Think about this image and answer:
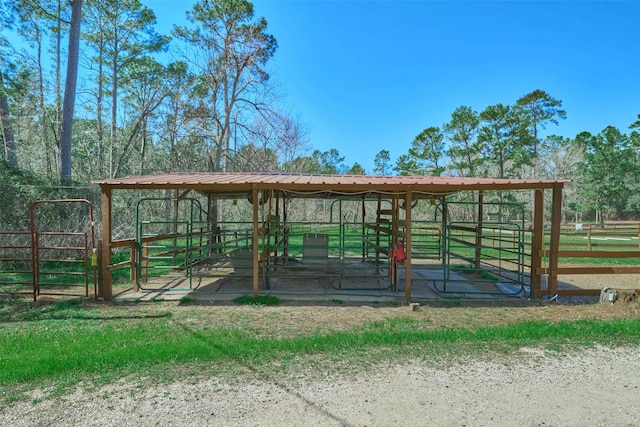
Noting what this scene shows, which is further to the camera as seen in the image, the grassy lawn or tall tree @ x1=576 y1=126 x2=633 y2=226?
tall tree @ x1=576 y1=126 x2=633 y2=226

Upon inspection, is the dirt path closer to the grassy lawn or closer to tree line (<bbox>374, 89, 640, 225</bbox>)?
the grassy lawn

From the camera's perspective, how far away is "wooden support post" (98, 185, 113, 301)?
611 centimetres

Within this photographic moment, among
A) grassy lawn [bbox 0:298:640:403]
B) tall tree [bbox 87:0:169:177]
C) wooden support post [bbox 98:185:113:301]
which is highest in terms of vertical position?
tall tree [bbox 87:0:169:177]

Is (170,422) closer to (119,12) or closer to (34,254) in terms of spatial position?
(34,254)

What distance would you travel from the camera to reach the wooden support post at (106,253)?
241 inches

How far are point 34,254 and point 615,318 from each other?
31.1 feet

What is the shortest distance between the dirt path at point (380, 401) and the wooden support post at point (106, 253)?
3655 mm

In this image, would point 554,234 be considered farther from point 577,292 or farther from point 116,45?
point 116,45

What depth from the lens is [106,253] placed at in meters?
6.20

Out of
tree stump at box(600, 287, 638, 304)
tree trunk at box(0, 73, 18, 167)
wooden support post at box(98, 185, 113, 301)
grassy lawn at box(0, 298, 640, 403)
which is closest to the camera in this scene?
grassy lawn at box(0, 298, 640, 403)

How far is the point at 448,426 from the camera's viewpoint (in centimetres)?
249

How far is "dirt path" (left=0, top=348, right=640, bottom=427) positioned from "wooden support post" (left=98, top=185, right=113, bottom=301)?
144 inches

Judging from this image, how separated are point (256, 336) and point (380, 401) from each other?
6.69 ft

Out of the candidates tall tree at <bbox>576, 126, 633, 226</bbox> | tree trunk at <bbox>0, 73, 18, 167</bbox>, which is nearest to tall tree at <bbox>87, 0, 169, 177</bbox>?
tree trunk at <bbox>0, 73, 18, 167</bbox>
